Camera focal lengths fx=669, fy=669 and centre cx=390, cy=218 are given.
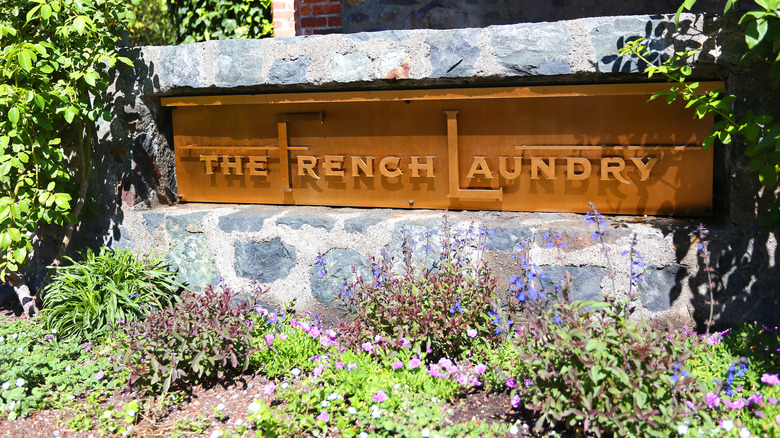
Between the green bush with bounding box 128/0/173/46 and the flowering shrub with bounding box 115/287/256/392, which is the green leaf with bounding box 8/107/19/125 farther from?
the green bush with bounding box 128/0/173/46

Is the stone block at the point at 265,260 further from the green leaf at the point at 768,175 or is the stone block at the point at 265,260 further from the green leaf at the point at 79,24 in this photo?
the green leaf at the point at 768,175

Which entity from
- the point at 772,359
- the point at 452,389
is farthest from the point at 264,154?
the point at 772,359

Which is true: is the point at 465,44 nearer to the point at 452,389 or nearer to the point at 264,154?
the point at 264,154

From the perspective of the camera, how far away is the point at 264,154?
3744mm

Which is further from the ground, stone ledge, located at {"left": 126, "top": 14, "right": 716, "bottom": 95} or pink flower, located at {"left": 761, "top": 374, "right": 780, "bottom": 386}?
stone ledge, located at {"left": 126, "top": 14, "right": 716, "bottom": 95}

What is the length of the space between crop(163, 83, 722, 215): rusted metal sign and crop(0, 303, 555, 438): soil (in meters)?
1.13

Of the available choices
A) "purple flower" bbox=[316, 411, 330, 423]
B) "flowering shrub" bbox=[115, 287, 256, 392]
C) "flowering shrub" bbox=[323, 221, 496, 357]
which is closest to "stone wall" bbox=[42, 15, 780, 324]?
"flowering shrub" bbox=[323, 221, 496, 357]

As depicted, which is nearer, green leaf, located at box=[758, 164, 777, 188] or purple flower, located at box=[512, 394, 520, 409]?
purple flower, located at box=[512, 394, 520, 409]

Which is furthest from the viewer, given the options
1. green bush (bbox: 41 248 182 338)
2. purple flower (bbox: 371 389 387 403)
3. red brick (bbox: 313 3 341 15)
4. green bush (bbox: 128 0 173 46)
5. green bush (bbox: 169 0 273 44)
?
green bush (bbox: 128 0 173 46)

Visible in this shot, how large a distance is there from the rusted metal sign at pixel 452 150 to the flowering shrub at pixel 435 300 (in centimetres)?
34

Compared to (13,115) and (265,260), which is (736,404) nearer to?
(265,260)

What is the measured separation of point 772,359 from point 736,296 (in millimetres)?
396

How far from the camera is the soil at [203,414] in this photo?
2.50 meters

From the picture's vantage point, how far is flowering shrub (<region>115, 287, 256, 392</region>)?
2.81 m
